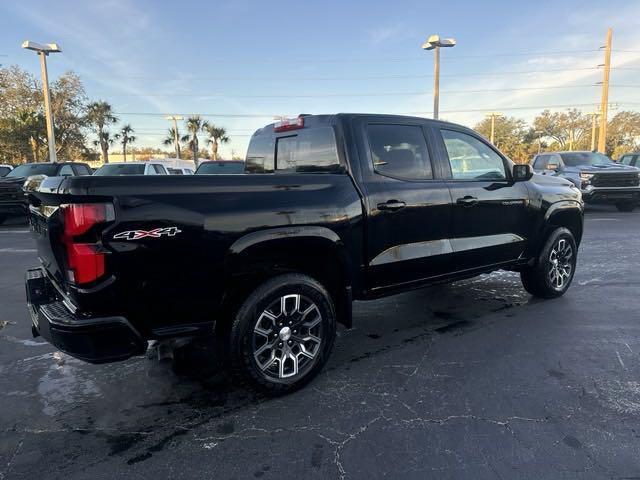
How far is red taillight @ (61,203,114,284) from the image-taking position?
2.40 m

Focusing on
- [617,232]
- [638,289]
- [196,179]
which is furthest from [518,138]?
[196,179]

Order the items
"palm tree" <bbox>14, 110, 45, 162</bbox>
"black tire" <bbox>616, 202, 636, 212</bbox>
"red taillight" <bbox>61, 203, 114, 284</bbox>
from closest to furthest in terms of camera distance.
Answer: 1. "red taillight" <bbox>61, 203, 114, 284</bbox>
2. "black tire" <bbox>616, 202, 636, 212</bbox>
3. "palm tree" <bbox>14, 110, 45, 162</bbox>

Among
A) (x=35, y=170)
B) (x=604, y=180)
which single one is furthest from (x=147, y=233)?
(x=604, y=180)

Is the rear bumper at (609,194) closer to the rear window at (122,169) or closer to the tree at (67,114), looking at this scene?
the rear window at (122,169)

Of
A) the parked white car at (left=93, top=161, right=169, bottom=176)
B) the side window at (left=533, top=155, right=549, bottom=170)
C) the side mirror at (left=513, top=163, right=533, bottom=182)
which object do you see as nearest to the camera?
the side mirror at (left=513, top=163, right=533, bottom=182)

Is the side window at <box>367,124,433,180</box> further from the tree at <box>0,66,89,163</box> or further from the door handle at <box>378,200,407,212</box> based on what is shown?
the tree at <box>0,66,89,163</box>

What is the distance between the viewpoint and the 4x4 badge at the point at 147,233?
247 centimetres

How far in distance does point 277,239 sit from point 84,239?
44.8 inches

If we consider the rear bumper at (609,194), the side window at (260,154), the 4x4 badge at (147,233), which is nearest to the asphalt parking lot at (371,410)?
the 4x4 badge at (147,233)

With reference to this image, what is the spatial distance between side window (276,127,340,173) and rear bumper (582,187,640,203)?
1301 cm

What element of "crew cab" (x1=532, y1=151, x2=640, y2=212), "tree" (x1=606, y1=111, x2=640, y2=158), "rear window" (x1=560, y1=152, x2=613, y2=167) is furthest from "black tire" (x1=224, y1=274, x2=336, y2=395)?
"tree" (x1=606, y1=111, x2=640, y2=158)

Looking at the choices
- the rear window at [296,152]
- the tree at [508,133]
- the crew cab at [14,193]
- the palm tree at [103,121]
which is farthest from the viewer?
the tree at [508,133]

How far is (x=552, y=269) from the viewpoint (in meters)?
5.25

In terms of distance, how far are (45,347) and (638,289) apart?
6.70 meters
